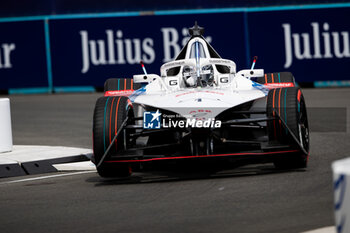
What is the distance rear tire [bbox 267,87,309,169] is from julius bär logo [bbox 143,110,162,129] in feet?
4.03

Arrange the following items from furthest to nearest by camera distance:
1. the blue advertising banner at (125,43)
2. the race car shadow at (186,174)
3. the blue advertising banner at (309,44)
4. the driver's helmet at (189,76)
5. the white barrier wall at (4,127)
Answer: the blue advertising banner at (125,43)
the blue advertising banner at (309,44)
the white barrier wall at (4,127)
the driver's helmet at (189,76)
the race car shadow at (186,174)

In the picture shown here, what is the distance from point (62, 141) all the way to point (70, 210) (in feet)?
17.9

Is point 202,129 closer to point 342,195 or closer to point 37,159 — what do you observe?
point 37,159

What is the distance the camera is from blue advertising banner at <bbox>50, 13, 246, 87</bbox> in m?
20.2

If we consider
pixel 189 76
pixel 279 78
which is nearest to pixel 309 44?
pixel 279 78

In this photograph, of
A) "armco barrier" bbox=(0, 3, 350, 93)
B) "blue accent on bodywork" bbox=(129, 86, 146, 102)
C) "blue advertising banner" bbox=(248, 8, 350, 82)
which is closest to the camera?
"blue accent on bodywork" bbox=(129, 86, 146, 102)

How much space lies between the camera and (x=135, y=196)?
7.88 metres

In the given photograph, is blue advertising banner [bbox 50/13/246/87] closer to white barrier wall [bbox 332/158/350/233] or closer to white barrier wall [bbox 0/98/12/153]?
white barrier wall [bbox 0/98/12/153]

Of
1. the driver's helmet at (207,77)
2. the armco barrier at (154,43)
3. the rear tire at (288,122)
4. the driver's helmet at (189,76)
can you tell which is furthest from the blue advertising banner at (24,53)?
the rear tire at (288,122)

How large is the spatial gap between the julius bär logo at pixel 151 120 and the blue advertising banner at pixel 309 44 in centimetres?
1133

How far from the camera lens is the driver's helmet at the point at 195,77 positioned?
9.98 m

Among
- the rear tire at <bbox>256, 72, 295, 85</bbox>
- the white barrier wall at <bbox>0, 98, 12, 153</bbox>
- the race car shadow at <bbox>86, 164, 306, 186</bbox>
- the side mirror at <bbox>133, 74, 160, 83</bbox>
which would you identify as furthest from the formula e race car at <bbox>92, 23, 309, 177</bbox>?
the white barrier wall at <bbox>0, 98, 12, 153</bbox>

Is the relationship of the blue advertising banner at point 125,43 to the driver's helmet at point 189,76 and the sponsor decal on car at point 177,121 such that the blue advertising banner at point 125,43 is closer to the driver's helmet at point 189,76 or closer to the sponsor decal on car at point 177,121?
the driver's helmet at point 189,76

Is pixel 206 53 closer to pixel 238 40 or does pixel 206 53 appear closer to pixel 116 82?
pixel 116 82
